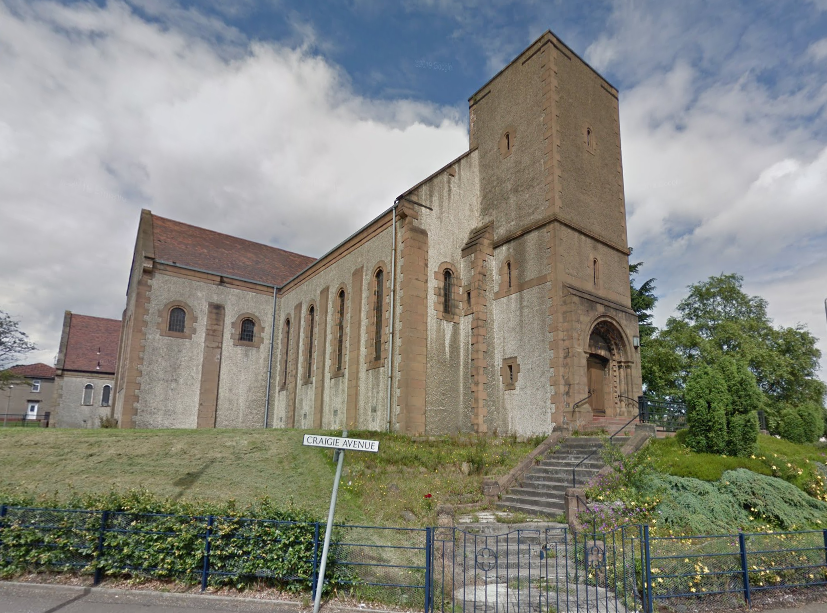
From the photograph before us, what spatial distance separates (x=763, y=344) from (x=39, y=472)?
1530 inches

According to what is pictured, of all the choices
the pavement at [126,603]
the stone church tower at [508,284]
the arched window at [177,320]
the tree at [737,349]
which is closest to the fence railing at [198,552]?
the pavement at [126,603]

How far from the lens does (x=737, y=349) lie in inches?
1366

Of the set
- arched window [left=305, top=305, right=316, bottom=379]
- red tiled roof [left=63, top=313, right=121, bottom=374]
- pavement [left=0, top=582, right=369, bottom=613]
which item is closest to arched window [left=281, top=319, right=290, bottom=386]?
arched window [left=305, top=305, right=316, bottom=379]

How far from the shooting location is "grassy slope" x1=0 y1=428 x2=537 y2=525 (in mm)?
11727

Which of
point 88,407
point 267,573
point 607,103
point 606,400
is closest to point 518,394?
point 606,400

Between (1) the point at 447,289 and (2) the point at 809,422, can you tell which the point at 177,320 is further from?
(2) the point at 809,422

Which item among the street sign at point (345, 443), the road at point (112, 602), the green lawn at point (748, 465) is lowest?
the road at point (112, 602)

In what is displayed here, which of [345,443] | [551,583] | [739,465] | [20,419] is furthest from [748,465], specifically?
[20,419]

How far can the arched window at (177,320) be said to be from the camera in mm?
26203

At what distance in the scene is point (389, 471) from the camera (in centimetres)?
1376

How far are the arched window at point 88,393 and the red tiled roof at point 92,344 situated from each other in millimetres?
1150

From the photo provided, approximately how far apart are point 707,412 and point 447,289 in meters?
9.96

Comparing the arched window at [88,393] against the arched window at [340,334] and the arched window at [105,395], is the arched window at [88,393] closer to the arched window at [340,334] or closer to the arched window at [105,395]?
the arched window at [105,395]

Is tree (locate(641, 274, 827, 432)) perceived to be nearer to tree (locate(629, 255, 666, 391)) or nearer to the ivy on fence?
tree (locate(629, 255, 666, 391))
